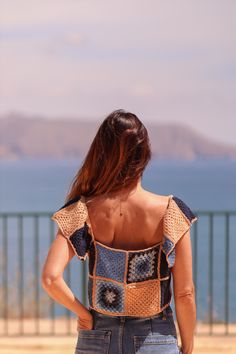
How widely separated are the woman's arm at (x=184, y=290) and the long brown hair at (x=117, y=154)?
0.27m


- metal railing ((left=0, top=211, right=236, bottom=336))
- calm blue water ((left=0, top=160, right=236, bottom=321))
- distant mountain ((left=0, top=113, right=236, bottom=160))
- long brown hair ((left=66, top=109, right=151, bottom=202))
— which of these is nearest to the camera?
long brown hair ((left=66, top=109, right=151, bottom=202))

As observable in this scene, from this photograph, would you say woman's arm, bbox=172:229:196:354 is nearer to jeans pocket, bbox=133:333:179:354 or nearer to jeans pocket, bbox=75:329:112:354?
jeans pocket, bbox=133:333:179:354

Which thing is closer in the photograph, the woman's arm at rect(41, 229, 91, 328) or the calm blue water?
the woman's arm at rect(41, 229, 91, 328)

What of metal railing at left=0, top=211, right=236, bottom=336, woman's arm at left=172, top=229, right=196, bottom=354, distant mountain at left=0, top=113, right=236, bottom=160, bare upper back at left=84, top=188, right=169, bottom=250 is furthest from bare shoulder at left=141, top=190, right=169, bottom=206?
distant mountain at left=0, top=113, right=236, bottom=160

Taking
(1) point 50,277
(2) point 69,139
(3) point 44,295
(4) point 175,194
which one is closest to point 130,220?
(1) point 50,277

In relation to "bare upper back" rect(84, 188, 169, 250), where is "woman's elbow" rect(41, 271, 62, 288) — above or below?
below

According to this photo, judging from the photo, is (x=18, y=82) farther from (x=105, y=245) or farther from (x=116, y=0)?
(x=105, y=245)

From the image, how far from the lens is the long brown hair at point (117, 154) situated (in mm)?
3209

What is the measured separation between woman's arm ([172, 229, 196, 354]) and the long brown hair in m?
0.27

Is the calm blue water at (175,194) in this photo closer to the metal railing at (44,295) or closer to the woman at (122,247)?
the metal railing at (44,295)

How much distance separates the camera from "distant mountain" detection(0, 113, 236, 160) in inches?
4304

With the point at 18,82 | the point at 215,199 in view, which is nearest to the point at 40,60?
the point at 18,82

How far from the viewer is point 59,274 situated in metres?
3.24

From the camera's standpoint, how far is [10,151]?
118 m
